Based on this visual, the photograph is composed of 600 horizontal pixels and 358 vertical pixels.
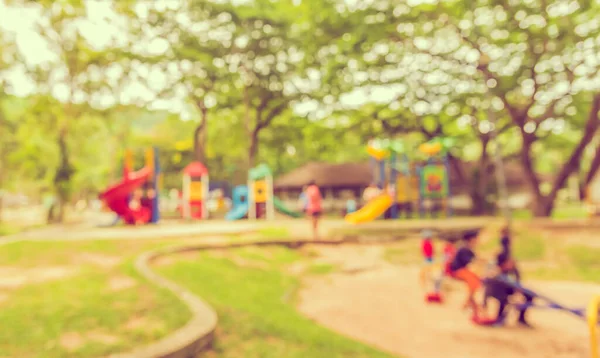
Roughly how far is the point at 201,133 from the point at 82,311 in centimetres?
2563

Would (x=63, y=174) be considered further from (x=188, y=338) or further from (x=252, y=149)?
(x=188, y=338)

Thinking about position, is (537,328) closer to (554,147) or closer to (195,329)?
(195,329)

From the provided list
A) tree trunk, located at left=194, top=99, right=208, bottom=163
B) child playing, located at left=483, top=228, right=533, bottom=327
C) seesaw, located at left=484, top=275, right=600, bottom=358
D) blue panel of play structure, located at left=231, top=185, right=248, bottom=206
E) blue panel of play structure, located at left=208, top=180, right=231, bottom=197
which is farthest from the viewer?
blue panel of play structure, located at left=208, top=180, right=231, bottom=197

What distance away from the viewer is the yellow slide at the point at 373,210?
18364 millimetres

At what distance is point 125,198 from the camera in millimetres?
18578

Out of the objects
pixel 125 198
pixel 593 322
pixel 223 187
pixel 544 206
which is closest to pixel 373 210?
pixel 544 206

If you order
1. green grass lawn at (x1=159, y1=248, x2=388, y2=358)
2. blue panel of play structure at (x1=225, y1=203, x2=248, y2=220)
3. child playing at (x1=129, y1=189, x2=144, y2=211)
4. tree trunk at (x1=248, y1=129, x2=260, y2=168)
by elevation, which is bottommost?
green grass lawn at (x1=159, y1=248, x2=388, y2=358)

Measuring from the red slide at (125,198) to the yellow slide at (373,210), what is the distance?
8752 millimetres

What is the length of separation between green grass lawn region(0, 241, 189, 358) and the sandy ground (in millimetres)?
3072

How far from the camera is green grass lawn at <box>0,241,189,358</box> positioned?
4.55 metres

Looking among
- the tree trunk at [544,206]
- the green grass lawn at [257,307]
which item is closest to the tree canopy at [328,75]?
the tree trunk at [544,206]

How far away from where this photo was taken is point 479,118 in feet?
78.1

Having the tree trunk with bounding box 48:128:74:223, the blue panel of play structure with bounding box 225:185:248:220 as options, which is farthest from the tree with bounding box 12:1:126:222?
the blue panel of play structure with bounding box 225:185:248:220

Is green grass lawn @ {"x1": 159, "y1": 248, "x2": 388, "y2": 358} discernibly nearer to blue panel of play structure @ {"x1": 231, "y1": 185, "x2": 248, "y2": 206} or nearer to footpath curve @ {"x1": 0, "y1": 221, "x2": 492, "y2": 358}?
footpath curve @ {"x1": 0, "y1": 221, "x2": 492, "y2": 358}
